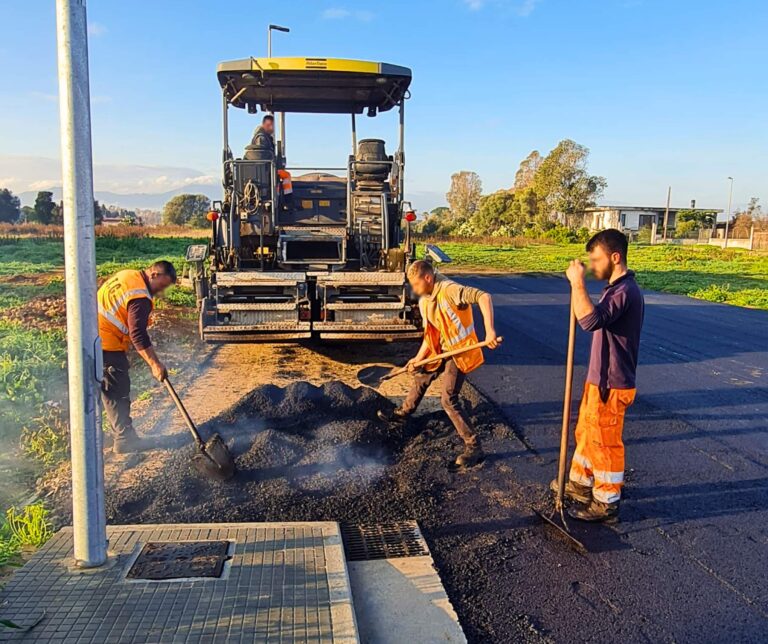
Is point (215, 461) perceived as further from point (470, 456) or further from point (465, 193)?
point (465, 193)

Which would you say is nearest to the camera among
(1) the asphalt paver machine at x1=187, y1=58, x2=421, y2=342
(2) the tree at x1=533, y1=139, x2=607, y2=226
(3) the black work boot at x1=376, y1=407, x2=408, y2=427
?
(3) the black work boot at x1=376, y1=407, x2=408, y2=427

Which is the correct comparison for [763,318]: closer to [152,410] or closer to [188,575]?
[152,410]

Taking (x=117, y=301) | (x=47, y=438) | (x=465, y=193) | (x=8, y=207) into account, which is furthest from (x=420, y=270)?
(x=465, y=193)

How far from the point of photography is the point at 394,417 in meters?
5.48

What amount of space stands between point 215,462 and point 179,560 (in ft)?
4.11

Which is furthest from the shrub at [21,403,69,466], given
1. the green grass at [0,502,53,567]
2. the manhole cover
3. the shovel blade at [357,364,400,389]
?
the shovel blade at [357,364,400,389]

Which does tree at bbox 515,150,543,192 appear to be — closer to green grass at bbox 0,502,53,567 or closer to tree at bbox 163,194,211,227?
tree at bbox 163,194,211,227

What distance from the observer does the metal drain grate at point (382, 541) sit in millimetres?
3490

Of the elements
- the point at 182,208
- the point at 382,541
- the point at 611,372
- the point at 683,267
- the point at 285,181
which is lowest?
the point at 382,541

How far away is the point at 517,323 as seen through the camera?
38.0 ft

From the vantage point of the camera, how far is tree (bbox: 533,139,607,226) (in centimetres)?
5109

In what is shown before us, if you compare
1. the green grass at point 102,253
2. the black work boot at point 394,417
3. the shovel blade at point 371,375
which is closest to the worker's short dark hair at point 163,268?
the black work boot at point 394,417

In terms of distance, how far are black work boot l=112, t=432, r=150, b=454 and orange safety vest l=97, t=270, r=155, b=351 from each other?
68cm

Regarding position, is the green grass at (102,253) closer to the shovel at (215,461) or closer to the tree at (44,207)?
the tree at (44,207)
